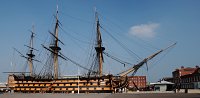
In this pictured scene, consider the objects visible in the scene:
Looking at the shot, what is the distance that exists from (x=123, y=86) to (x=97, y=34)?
45.9ft

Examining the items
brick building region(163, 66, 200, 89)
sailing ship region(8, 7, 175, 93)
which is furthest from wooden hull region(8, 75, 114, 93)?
brick building region(163, 66, 200, 89)

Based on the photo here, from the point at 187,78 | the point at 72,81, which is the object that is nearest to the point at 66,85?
the point at 72,81

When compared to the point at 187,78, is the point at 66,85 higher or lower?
higher

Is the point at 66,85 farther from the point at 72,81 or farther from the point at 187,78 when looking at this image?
the point at 187,78

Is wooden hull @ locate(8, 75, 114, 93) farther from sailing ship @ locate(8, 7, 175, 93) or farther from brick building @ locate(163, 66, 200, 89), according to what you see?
brick building @ locate(163, 66, 200, 89)

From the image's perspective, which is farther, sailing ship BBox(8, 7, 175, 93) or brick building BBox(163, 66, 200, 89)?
brick building BBox(163, 66, 200, 89)

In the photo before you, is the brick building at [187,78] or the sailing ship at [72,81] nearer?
the sailing ship at [72,81]

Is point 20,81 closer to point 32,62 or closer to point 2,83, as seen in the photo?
point 32,62

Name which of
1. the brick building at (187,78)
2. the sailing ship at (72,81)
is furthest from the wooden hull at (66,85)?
the brick building at (187,78)

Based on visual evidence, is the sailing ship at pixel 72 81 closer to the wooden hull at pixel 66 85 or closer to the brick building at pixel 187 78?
the wooden hull at pixel 66 85

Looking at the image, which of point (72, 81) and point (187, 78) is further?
point (187, 78)

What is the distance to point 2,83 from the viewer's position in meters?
97.1

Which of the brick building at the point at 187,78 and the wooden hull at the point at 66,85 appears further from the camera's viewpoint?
the brick building at the point at 187,78

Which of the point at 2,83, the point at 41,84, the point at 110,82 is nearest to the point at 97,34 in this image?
the point at 110,82
